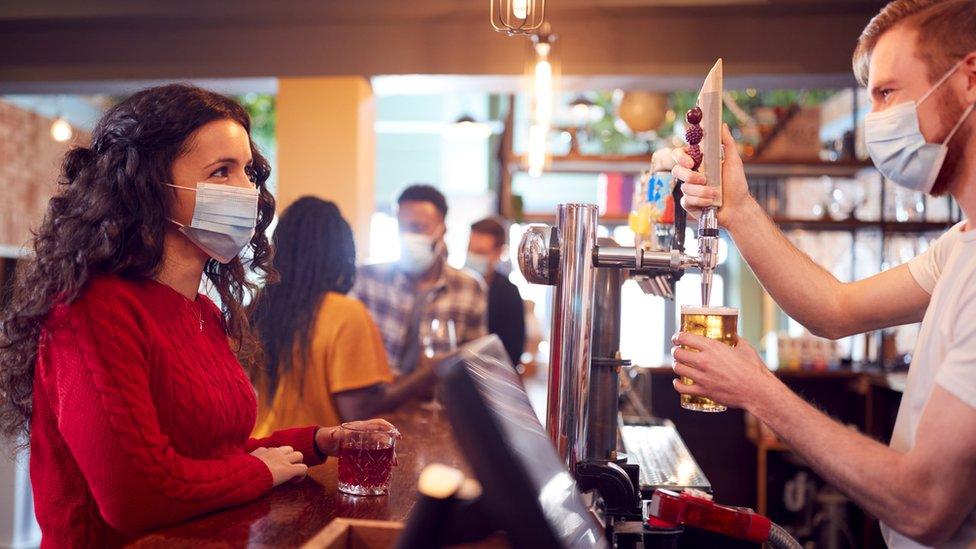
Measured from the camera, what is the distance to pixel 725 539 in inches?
47.8

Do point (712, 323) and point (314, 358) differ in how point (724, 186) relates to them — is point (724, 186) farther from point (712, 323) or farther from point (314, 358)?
point (314, 358)

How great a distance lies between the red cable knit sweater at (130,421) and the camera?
129 centimetres

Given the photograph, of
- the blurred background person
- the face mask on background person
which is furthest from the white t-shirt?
the face mask on background person

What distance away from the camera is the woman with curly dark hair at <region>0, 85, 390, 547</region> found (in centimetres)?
130

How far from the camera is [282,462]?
5.02 feet

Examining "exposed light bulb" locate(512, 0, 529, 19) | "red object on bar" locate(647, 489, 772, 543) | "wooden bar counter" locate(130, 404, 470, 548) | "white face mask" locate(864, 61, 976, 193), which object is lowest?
"wooden bar counter" locate(130, 404, 470, 548)

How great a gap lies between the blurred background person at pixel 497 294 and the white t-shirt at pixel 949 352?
3015 millimetres

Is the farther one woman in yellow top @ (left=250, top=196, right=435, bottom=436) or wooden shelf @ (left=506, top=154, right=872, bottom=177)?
wooden shelf @ (left=506, top=154, right=872, bottom=177)

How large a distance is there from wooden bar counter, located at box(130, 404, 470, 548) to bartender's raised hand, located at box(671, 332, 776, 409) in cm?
36

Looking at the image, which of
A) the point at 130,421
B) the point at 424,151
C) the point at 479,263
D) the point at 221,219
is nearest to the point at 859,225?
the point at 479,263

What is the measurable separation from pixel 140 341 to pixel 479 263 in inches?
134

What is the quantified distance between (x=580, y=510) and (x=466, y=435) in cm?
28

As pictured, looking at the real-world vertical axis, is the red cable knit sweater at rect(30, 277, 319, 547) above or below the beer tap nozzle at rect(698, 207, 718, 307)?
below

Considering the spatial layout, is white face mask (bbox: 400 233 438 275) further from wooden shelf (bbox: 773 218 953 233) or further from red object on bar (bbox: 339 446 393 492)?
wooden shelf (bbox: 773 218 953 233)
